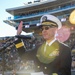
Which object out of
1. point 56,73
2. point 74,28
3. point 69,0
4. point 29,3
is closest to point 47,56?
point 56,73

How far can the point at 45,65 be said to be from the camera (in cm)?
293

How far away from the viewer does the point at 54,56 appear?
2.87 metres

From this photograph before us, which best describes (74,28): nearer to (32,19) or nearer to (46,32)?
(32,19)

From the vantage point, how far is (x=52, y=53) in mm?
2885

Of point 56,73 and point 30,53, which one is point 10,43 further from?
point 56,73

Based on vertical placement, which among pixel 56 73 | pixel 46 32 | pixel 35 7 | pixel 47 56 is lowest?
pixel 56 73

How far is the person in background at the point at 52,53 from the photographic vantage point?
2.77 m

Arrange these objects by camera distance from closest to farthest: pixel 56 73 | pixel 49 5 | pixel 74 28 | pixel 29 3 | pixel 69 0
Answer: pixel 56 73 → pixel 74 28 → pixel 69 0 → pixel 49 5 → pixel 29 3

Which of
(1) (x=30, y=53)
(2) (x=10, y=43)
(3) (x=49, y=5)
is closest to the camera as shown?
(2) (x=10, y=43)

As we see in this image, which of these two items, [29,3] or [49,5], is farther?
[29,3]

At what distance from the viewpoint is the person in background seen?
2.77 meters

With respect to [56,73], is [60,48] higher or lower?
higher

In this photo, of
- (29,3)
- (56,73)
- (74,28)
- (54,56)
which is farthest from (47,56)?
(29,3)

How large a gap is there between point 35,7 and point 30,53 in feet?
168
